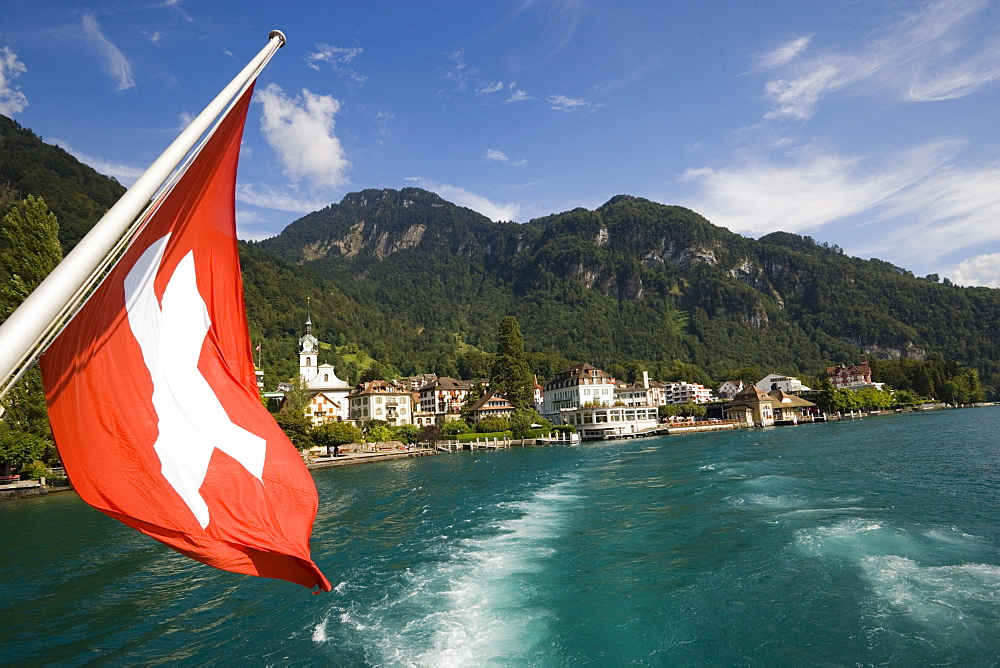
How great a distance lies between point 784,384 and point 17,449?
145m

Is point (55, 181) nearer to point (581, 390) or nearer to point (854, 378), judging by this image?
point (581, 390)

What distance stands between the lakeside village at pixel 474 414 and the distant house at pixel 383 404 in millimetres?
155

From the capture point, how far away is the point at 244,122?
16.2 feet

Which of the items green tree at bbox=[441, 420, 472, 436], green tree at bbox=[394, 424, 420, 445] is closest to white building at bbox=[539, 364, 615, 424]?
green tree at bbox=[441, 420, 472, 436]

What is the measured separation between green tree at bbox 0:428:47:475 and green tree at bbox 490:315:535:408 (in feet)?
200

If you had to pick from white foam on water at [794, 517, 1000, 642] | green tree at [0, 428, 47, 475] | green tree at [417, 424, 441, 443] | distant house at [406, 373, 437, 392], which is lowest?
white foam on water at [794, 517, 1000, 642]

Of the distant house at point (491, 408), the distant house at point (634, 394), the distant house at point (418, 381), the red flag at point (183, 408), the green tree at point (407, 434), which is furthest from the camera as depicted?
the distant house at point (418, 381)

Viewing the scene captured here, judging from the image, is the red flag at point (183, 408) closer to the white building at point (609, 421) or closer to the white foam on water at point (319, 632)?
the white foam on water at point (319, 632)

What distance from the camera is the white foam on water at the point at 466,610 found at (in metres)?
8.89

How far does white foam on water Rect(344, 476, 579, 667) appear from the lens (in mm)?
8891

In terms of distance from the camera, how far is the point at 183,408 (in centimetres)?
417

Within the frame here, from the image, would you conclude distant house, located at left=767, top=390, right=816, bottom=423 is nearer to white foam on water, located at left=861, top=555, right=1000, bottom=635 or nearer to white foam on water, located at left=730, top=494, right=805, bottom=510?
white foam on water, located at left=730, top=494, right=805, bottom=510

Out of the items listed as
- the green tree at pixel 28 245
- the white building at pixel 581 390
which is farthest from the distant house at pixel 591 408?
the green tree at pixel 28 245

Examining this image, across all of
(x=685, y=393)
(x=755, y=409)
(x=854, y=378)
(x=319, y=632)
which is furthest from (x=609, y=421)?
(x=854, y=378)
